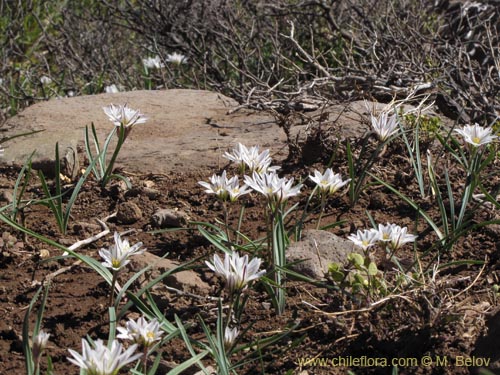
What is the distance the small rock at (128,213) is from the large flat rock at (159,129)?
46 cm

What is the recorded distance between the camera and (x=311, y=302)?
9.15 feet

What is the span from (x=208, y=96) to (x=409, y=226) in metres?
1.99

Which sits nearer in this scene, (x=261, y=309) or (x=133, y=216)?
(x=261, y=309)

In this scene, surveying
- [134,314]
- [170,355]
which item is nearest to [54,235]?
[134,314]

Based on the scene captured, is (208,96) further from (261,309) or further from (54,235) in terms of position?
(261,309)

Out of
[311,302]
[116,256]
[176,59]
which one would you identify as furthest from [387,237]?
[176,59]

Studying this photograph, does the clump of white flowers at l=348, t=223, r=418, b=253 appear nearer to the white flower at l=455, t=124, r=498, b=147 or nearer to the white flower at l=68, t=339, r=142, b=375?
the white flower at l=455, t=124, r=498, b=147

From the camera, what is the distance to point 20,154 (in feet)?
13.2

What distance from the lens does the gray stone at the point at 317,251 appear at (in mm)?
2871

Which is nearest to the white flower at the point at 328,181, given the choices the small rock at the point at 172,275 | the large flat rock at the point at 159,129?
the small rock at the point at 172,275

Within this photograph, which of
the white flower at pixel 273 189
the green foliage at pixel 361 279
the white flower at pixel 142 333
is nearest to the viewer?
the white flower at pixel 142 333

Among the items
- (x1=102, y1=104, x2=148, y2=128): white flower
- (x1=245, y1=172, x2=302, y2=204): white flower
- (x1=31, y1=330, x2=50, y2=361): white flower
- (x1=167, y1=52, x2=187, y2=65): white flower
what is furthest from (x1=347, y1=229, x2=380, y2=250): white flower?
(x1=167, y1=52, x2=187, y2=65): white flower

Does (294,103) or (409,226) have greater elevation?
(294,103)

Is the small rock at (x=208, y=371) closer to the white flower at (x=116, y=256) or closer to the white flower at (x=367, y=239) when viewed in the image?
the white flower at (x=116, y=256)
